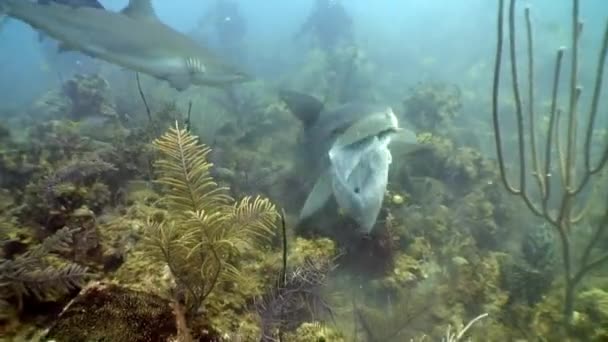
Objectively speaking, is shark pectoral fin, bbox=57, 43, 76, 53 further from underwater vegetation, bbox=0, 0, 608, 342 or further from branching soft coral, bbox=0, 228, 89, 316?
branching soft coral, bbox=0, 228, 89, 316

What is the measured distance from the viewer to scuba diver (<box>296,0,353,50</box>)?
83.1 ft

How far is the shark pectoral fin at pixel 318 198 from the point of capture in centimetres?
448

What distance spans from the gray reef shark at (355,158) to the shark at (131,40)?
7.34 ft

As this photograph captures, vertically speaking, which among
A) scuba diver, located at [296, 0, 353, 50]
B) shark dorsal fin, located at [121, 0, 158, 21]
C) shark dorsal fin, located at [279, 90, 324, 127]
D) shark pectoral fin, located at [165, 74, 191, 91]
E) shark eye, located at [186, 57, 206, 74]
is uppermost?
scuba diver, located at [296, 0, 353, 50]

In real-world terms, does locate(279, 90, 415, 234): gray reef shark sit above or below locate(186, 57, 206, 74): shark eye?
below

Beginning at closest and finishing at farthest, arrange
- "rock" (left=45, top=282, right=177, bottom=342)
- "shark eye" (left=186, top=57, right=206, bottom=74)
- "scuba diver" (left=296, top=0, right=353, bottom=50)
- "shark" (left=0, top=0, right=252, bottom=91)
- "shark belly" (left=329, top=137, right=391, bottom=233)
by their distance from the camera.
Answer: "rock" (left=45, top=282, right=177, bottom=342) → "shark belly" (left=329, top=137, right=391, bottom=233) → "shark" (left=0, top=0, right=252, bottom=91) → "shark eye" (left=186, top=57, right=206, bottom=74) → "scuba diver" (left=296, top=0, right=353, bottom=50)

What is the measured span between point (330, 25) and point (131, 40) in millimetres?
21410

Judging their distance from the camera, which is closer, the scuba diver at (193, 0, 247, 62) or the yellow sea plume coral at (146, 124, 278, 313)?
the yellow sea plume coral at (146, 124, 278, 313)


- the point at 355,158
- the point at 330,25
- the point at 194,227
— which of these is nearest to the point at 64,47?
the point at 194,227

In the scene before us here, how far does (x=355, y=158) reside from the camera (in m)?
3.87

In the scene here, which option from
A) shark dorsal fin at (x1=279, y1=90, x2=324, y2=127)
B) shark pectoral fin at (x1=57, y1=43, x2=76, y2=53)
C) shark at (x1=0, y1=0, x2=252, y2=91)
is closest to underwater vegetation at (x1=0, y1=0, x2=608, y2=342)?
shark dorsal fin at (x1=279, y1=90, x2=324, y2=127)

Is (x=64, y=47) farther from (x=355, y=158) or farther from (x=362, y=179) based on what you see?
(x=362, y=179)

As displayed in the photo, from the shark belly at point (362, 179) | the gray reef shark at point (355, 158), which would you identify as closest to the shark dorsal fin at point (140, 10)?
the gray reef shark at point (355, 158)

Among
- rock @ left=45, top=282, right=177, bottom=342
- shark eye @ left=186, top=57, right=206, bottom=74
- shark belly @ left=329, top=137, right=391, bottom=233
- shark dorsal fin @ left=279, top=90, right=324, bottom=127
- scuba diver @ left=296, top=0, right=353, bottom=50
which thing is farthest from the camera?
scuba diver @ left=296, top=0, right=353, bottom=50
